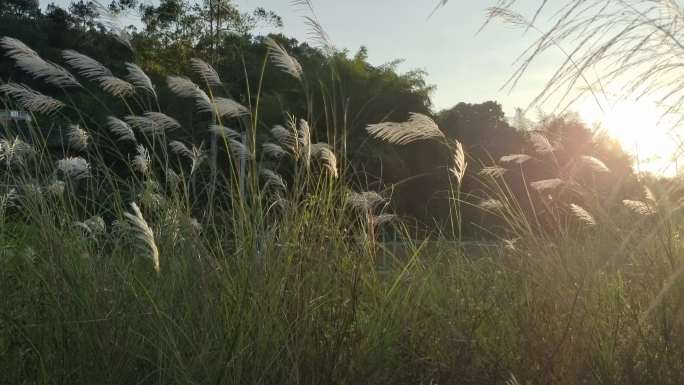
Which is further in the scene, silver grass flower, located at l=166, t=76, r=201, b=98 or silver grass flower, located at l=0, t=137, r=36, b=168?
silver grass flower, located at l=0, t=137, r=36, b=168

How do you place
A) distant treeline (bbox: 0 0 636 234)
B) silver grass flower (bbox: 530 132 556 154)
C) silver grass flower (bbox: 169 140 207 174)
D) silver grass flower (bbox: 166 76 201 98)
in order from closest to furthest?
silver grass flower (bbox: 166 76 201 98), silver grass flower (bbox: 169 140 207 174), silver grass flower (bbox: 530 132 556 154), distant treeline (bbox: 0 0 636 234)

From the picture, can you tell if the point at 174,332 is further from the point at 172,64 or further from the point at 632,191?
the point at 172,64

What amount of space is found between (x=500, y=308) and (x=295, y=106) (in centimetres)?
1708

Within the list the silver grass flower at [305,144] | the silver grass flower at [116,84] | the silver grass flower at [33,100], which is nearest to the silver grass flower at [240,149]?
the silver grass flower at [305,144]

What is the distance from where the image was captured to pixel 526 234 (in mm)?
3014

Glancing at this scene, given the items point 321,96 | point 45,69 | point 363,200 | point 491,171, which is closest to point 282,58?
point 363,200

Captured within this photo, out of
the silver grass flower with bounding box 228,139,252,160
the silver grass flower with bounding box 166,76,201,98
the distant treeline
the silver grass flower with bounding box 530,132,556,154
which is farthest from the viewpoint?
the distant treeline

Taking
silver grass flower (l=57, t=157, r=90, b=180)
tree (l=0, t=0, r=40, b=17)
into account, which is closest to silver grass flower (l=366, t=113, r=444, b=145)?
silver grass flower (l=57, t=157, r=90, b=180)

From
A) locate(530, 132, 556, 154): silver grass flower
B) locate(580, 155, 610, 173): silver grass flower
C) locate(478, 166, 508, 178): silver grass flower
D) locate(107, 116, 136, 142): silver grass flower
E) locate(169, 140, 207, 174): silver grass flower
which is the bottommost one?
locate(169, 140, 207, 174): silver grass flower

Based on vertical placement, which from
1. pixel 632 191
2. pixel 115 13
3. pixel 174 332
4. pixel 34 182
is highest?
pixel 115 13

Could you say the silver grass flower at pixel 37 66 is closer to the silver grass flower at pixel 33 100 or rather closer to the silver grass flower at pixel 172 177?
the silver grass flower at pixel 33 100

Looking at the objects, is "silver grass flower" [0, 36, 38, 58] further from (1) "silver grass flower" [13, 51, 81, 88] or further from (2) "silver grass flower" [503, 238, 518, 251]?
(2) "silver grass flower" [503, 238, 518, 251]

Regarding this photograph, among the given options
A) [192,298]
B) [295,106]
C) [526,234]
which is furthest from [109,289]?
[295,106]

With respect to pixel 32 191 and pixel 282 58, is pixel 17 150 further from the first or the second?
pixel 282 58
